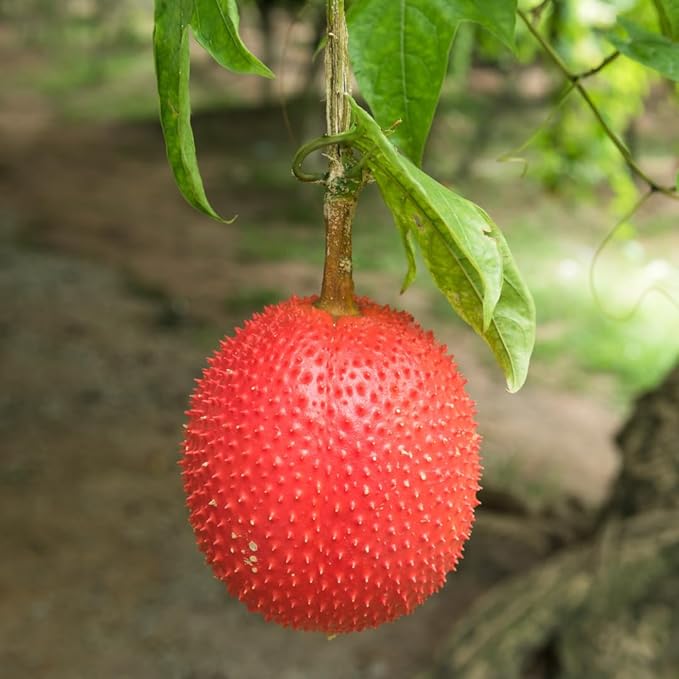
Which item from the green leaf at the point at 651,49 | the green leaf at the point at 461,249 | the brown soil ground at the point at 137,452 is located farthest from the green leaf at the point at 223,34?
the brown soil ground at the point at 137,452

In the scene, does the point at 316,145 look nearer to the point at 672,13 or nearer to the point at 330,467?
the point at 330,467

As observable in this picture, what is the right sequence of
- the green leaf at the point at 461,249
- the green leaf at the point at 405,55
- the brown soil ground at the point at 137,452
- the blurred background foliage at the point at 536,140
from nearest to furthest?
the green leaf at the point at 461,249
the green leaf at the point at 405,55
the brown soil ground at the point at 137,452
the blurred background foliage at the point at 536,140

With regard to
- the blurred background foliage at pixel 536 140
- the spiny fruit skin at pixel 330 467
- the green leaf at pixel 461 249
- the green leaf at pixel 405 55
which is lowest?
the blurred background foliage at pixel 536 140

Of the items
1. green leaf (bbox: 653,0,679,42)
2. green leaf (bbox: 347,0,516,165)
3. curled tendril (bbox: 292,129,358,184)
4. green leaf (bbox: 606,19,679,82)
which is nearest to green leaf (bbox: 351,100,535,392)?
curled tendril (bbox: 292,129,358,184)

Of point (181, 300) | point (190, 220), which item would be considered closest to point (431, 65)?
point (181, 300)

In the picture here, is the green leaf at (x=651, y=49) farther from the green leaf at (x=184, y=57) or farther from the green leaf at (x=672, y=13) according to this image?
the green leaf at (x=184, y=57)

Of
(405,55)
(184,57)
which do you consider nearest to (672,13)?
(405,55)

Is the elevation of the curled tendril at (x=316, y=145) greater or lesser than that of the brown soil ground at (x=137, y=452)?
greater
